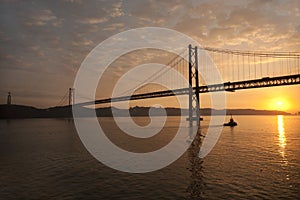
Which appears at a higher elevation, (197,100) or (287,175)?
(197,100)

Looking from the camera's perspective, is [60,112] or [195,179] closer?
[195,179]

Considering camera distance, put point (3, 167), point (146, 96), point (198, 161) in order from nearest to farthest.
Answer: point (3, 167), point (198, 161), point (146, 96)

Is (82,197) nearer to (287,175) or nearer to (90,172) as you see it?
(90,172)

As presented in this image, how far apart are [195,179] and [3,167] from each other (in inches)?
546

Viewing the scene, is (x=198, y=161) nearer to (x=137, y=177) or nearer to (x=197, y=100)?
(x=137, y=177)

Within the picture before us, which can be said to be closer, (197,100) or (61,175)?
(61,175)

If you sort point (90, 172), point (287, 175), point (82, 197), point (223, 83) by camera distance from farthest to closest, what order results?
1. point (223, 83)
2. point (90, 172)
3. point (287, 175)
4. point (82, 197)

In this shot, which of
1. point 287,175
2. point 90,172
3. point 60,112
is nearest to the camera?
point 287,175

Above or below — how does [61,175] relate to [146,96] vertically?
below

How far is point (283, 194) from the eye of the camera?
12.4 metres

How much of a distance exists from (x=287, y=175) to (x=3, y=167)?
19.3 meters

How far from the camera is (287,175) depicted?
1602 cm

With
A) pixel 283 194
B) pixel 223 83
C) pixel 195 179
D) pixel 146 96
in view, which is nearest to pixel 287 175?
pixel 283 194

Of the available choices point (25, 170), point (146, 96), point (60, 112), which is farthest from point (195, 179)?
point (60, 112)
